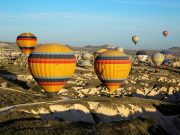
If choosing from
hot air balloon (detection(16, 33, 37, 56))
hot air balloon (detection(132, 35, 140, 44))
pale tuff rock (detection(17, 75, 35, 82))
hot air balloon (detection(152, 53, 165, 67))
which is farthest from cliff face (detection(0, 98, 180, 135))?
hot air balloon (detection(132, 35, 140, 44))

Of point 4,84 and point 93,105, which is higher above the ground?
point 93,105

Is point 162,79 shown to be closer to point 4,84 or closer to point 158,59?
point 158,59

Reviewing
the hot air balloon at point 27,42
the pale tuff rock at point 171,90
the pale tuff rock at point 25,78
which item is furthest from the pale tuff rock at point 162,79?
the pale tuff rock at point 25,78

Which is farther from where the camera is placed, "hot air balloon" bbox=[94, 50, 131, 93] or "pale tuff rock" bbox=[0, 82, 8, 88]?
"pale tuff rock" bbox=[0, 82, 8, 88]

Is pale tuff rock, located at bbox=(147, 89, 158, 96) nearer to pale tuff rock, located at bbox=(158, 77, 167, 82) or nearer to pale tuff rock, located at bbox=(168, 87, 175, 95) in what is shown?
pale tuff rock, located at bbox=(168, 87, 175, 95)

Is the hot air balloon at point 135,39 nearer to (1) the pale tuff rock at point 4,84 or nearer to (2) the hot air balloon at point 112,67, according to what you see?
(1) the pale tuff rock at point 4,84

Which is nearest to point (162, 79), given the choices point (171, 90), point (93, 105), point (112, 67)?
point (171, 90)

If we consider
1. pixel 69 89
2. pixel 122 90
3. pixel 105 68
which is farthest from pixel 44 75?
pixel 122 90
